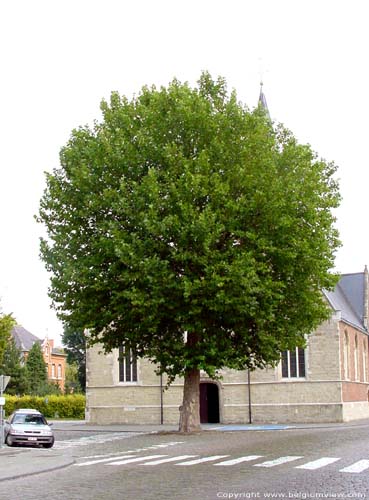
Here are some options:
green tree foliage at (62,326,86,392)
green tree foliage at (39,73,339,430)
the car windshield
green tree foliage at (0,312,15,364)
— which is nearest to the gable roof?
green tree foliage at (62,326,86,392)

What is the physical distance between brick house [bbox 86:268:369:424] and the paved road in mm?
20562

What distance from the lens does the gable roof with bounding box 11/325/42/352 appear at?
309 ft

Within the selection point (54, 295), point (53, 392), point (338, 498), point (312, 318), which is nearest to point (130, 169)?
point (54, 295)

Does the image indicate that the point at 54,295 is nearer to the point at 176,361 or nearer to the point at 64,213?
the point at 64,213

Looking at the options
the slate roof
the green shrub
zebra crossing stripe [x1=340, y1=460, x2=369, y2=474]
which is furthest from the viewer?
the green shrub

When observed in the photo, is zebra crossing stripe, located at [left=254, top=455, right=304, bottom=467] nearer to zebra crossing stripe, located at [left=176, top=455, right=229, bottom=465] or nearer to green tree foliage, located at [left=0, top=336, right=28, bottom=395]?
zebra crossing stripe, located at [left=176, top=455, right=229, bottom=465]

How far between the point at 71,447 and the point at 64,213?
33.6 feet

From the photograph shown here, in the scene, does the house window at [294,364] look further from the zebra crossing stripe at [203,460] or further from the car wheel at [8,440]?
the zebra crossing stripe at [203,460]

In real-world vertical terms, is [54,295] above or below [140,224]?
below

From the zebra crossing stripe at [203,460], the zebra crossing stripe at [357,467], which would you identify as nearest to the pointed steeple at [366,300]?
the zebra crossing stripe at [203,460]

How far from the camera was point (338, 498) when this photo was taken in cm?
1144

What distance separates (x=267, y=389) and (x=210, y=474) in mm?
31756

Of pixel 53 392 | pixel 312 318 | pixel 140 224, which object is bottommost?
pixel 53 392

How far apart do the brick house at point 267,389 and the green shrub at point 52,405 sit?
15025mm
